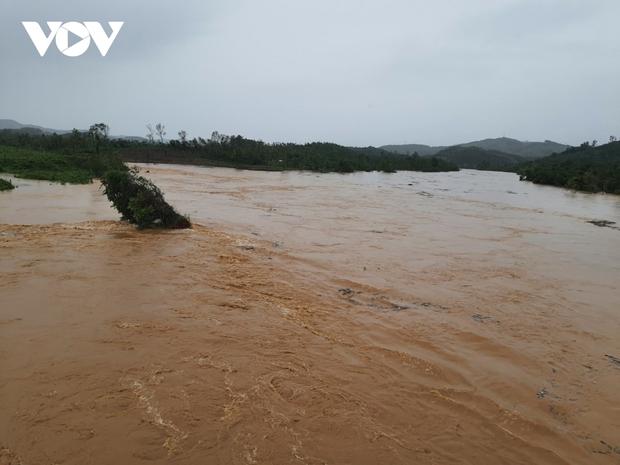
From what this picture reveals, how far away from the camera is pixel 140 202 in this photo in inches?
472

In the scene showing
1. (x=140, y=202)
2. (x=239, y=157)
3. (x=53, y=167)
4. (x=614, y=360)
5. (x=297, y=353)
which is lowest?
(x=614, y=360)

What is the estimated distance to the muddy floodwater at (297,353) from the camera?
133 inches

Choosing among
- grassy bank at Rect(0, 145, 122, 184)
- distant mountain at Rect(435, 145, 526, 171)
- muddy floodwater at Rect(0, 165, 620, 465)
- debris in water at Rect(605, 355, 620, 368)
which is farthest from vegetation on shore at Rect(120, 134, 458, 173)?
debris in water at Rect(605, 355, 620, 368)

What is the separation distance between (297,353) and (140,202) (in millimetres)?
8757

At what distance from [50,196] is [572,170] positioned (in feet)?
149

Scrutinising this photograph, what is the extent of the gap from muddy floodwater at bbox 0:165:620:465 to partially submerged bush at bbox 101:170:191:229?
1009 mm

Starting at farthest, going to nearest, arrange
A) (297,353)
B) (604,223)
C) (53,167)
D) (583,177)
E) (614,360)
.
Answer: (583,177) → (53,167) → (604,223) → (614,360) → (297,353)

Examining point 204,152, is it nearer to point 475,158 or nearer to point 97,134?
point 97,134

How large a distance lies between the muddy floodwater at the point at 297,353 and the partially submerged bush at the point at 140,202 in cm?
101

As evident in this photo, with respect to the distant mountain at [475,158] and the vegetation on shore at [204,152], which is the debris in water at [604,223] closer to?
the vegetation on shore at [204,152]

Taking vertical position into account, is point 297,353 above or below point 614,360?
above

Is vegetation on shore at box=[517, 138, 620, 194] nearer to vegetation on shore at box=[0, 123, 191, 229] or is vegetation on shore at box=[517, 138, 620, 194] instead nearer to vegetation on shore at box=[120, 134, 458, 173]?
vegetation on shore at box=[120, 134, 458, 173]

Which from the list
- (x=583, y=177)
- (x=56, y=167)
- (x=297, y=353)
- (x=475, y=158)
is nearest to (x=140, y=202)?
(x=297, y=353)

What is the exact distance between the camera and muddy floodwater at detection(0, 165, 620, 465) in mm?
3375
